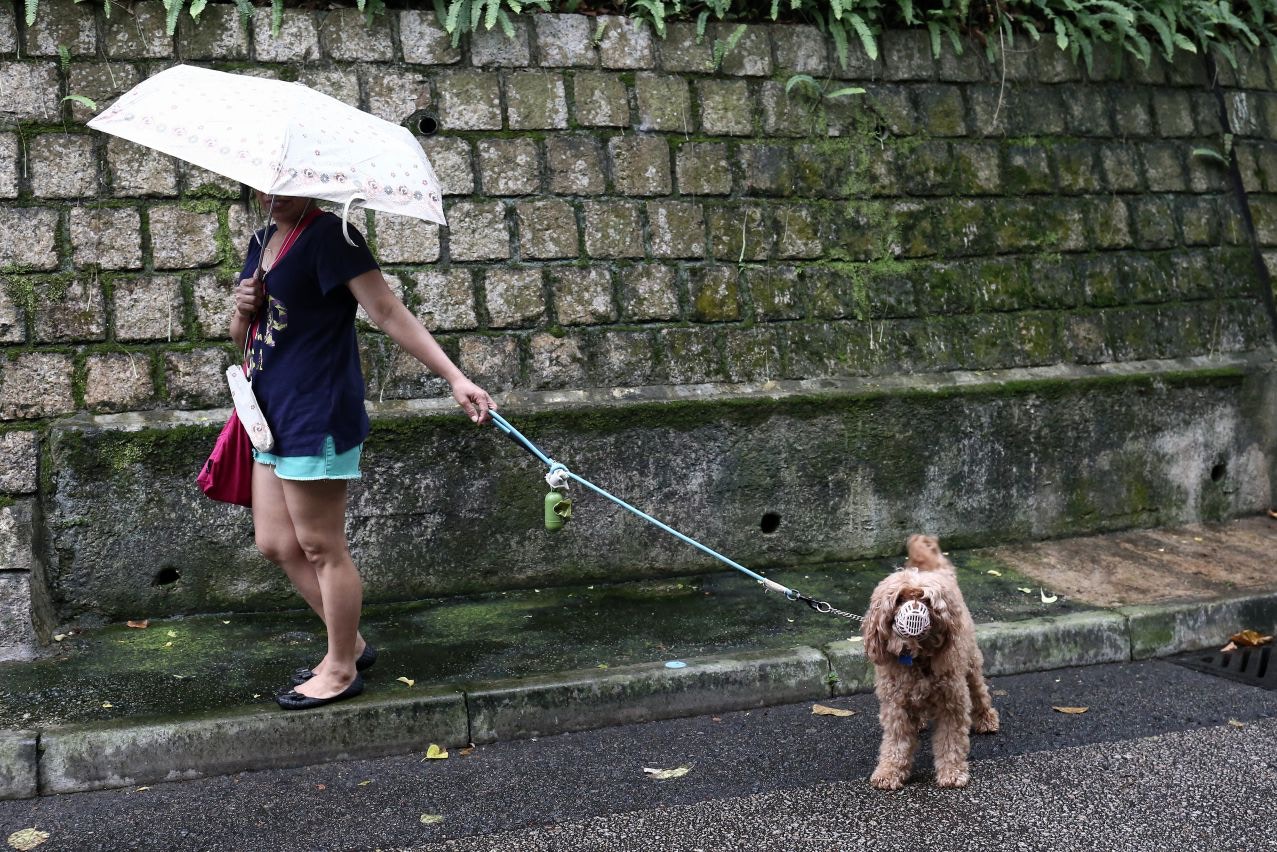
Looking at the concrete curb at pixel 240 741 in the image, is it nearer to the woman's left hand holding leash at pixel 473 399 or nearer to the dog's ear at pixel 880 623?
the woman's left hand holding leash at pixel 473 399

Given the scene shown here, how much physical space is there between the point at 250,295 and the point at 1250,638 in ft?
15.7

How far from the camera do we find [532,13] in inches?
245

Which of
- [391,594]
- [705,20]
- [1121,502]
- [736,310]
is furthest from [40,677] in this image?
[1121,502]

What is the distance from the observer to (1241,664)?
5.69m

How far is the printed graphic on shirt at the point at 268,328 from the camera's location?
14.4 ft

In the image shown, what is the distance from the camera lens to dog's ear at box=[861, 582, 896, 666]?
13.3 feet

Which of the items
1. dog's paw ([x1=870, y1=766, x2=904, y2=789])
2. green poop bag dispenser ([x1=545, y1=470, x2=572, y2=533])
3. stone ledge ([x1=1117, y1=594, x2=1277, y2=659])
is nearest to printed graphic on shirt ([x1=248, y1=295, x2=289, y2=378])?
green poop bag dispenser ([x1=545, y1=470, x2=572, y2=533])

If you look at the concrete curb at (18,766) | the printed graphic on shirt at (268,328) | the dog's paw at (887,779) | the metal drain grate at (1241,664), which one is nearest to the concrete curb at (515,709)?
the concrete curb at (18,766)

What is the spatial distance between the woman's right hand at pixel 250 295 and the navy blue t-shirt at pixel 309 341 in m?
0.03

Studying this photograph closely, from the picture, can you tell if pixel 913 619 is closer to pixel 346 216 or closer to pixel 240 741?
pixel 346 216

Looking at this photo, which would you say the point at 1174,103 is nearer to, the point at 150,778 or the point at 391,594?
the point at 391,594

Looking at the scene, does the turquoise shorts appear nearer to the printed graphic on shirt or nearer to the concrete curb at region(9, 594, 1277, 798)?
the printed graphic on shirt

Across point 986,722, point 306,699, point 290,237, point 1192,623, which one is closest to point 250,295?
point 290,237

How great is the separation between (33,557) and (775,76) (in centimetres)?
433
